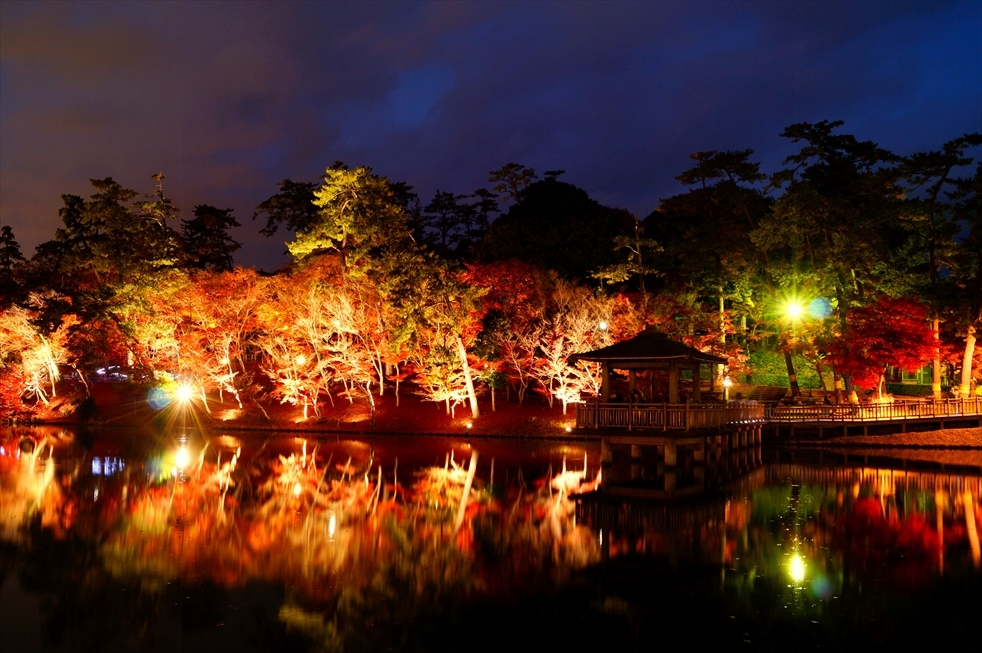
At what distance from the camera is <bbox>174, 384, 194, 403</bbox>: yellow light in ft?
135

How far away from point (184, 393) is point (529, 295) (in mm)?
20177

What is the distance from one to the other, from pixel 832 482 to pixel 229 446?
911 inches

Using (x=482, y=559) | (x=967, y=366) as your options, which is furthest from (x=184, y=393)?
(x=967, y=366)

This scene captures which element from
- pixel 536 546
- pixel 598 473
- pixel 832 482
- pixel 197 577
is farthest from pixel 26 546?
pixel 832 482

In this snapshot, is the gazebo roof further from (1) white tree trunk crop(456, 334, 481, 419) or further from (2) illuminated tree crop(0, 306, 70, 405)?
(2) illuminated tree crop(0, 306, 70, 405)

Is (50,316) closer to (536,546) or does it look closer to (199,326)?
(199,326)

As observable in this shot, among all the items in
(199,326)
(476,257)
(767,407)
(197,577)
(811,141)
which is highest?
(811,141)

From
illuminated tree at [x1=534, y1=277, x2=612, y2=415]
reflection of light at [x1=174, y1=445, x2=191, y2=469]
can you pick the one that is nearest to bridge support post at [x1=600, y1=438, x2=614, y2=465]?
illuminated tree at [x1=534, y1=277, x2=612, y2=415]

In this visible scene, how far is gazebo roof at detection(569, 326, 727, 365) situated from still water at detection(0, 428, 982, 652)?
358 cm

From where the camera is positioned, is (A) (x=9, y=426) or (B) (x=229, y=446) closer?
(B) (x=229, y=446)

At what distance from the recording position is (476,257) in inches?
1741

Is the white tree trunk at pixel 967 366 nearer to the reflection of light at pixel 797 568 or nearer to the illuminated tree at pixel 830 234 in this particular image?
the illuminated tree at pixel 830 234

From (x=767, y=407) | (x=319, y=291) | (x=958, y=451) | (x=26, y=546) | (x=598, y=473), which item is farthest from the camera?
(x=319, y=291)

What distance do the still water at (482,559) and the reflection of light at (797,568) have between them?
6cm
